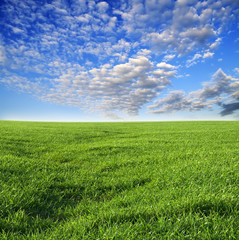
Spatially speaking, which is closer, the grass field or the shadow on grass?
the grass field

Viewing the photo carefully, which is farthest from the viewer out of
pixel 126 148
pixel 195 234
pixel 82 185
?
pixel 126 148

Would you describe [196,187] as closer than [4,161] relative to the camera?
Yes

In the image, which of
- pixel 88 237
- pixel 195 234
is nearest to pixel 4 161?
pixel 88 237

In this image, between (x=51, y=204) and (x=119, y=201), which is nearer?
(x=119, y=201)

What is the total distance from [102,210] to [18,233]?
1.53 m

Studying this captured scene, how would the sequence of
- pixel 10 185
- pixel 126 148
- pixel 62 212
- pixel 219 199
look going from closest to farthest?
pixel 219 199 < pixel 62 212 < pixel 10 185 < pixel 126 148

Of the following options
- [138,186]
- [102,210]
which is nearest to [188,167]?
[138,186]

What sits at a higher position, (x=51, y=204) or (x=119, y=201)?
(x=119, y=201)

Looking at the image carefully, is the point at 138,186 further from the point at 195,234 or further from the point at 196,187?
the point at 195,234

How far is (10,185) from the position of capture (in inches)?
172

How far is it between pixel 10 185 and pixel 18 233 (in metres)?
1.91

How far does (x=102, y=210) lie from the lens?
3.37m

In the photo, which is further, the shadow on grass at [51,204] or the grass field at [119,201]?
the shadow on grass at [51,204]

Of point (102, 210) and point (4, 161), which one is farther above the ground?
point (4, 161)
